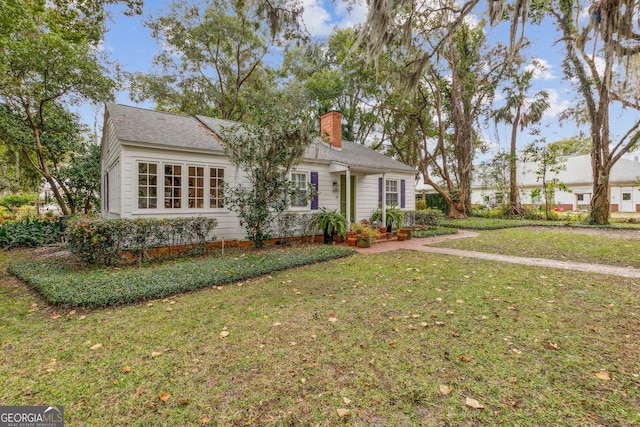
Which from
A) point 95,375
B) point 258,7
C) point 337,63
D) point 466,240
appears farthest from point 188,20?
point 95,375

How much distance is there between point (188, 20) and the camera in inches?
661

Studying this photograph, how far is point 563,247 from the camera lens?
28.1ft

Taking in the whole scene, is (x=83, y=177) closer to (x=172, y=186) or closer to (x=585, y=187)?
(x=172, y=186)

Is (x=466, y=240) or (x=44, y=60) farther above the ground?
(x=44, y=60)

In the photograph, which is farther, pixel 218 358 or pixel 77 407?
pixel 218 358

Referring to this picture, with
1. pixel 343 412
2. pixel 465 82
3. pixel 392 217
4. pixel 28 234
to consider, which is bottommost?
pixel 343 412

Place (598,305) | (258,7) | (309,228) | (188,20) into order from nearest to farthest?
1. (598,305)
2. (258,7)
3. (309,228)
4. (188,20)

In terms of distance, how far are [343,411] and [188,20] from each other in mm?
20960

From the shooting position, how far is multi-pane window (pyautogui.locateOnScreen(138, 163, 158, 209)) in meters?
7.41

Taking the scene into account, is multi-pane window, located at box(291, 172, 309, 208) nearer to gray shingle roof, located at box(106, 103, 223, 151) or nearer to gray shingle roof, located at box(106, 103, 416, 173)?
gray shingle roof, located at box(106, 103, 416, 173)

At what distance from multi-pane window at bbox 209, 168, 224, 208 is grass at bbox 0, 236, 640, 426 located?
4.24 metres

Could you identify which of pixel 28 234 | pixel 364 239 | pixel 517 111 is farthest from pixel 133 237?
pixel 517 111

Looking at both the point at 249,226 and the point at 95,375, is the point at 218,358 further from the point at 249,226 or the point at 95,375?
the point at 249,226

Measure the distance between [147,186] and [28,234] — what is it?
19.5 ft
